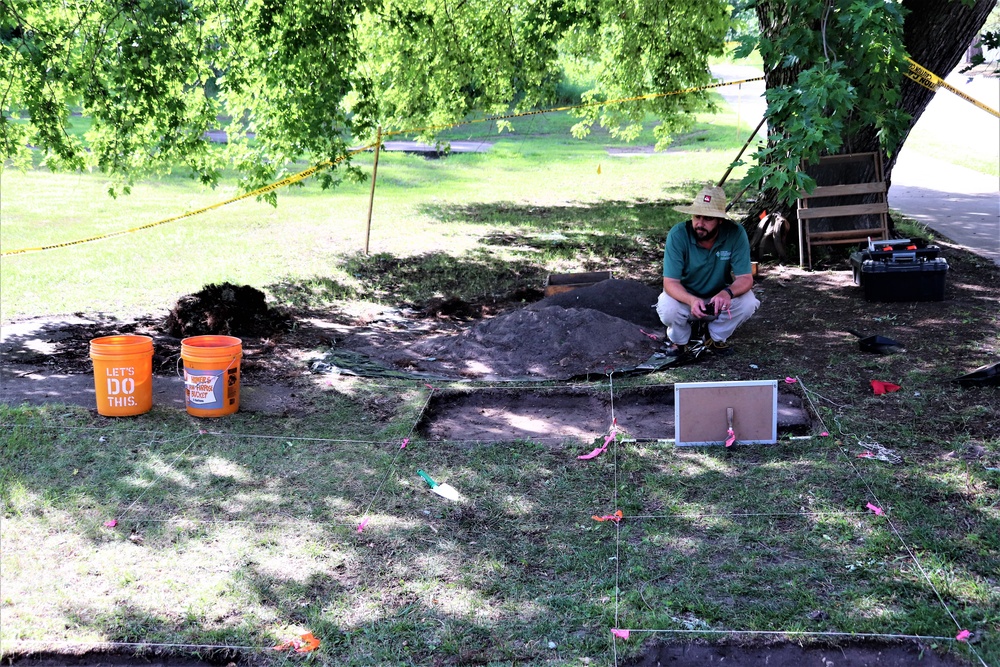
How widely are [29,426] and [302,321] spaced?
3.33 metres

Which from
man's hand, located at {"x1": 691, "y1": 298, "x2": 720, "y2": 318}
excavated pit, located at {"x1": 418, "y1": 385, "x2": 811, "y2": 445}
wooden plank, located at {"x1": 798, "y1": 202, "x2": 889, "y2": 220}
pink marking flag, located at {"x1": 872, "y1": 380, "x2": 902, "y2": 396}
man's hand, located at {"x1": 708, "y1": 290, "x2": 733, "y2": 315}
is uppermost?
wooden plank, located at {"x1": 798, "y1": 202, "x2": 889, "y2": 220}

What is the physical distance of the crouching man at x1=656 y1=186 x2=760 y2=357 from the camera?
24.2ft

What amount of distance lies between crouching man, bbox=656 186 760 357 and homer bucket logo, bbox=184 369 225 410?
11.1 feet

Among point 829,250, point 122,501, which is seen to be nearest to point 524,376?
point 122,501

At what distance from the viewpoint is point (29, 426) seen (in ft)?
19.9

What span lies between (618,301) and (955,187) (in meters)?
11.0

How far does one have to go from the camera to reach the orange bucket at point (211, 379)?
20.7 feet

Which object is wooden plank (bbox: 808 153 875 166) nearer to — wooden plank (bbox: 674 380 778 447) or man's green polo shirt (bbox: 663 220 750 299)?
man's green polo shirt (bbox: 663 220 750 299)

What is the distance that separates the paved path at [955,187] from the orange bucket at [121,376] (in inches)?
188

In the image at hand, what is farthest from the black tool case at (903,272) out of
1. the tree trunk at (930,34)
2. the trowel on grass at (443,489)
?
the trowel on grass at (443,489)

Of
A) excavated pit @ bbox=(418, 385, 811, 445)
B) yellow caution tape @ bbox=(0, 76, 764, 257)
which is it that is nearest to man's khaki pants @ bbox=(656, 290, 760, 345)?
excavated pit @ bbox=(418, 385, 811, 445)

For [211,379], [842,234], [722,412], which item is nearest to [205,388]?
[211,379]

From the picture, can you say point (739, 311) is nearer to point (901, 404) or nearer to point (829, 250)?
point (901, 404)

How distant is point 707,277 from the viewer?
25.0 ft
